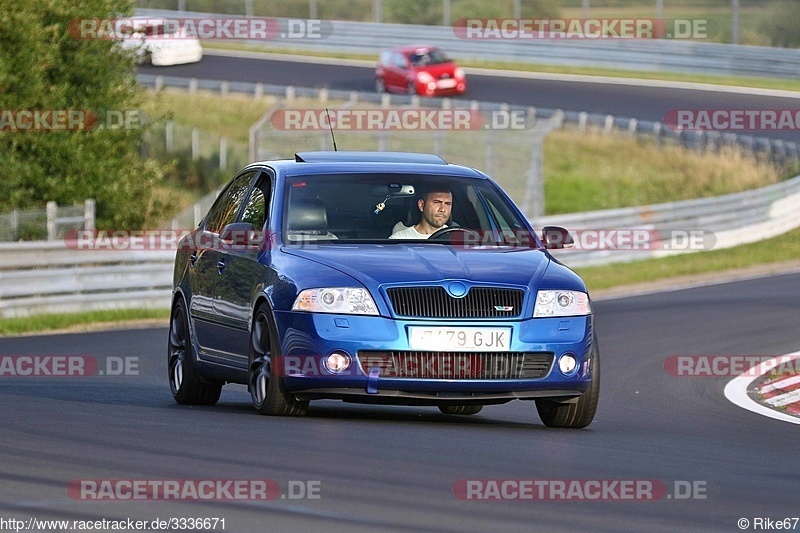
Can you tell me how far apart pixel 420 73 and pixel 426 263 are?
129 feet

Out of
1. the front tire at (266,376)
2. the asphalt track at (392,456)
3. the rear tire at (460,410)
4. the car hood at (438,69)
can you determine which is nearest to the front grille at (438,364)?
the asphalt track at (392,456)

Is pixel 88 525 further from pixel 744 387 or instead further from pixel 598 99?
pixel 598 99

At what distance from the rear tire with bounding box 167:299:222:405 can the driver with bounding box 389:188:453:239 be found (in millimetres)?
1908

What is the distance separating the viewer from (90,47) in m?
27.8

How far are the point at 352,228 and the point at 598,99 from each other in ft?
125

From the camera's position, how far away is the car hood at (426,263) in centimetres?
944

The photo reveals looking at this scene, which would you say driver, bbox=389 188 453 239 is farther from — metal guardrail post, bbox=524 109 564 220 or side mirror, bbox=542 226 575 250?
metal guardrail post, bbox=524 109 564 220

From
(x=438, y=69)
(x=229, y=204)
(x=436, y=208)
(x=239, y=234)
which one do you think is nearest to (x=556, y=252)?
(x=229, y=204)

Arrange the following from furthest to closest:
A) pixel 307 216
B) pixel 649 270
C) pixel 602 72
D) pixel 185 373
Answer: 1. pixel 602 72
2. pixel 649 270
3. pixel 185 373
4. pixel 307 216

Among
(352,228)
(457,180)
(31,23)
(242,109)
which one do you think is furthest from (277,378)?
(242,109)

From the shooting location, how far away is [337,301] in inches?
370

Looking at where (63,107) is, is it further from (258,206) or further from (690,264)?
(258,206)

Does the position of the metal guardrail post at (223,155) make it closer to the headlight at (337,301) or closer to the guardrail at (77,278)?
the guardrail at (77,278)

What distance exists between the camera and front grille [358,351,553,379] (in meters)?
9.30
